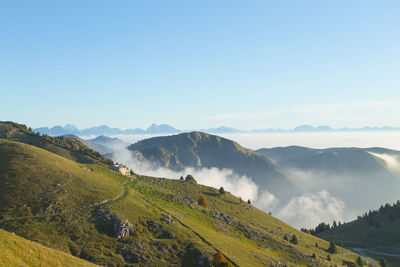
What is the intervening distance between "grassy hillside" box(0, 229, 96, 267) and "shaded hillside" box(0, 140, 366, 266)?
16948mm

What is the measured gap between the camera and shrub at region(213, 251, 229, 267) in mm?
→ 54406

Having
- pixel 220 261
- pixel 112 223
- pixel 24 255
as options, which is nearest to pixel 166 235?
pixel 112 223

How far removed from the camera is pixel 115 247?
56875 millimetres

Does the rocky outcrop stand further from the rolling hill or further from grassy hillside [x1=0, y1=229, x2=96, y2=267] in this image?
grassy hillside [x1=0, y1=229, x2=96, y2=267]

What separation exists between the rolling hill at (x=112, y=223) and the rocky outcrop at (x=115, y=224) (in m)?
0.23

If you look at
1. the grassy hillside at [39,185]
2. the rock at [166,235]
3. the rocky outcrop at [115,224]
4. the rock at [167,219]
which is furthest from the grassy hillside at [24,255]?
the rock at [167,219]

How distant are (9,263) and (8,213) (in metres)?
41.6

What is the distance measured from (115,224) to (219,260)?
88.4 ft

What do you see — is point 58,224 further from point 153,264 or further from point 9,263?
point 9,263

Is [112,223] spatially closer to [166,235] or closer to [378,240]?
[166,235]

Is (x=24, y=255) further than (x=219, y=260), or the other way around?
(x=219, y=260)

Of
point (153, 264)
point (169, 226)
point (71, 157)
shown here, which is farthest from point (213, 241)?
point (71, 157)

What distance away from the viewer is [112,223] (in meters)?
63.4

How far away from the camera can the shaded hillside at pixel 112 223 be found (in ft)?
183
